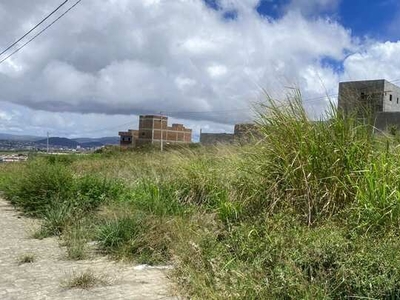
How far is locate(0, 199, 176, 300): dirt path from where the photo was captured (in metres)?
4.08

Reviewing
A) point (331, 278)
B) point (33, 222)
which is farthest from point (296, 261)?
point (33, 222)

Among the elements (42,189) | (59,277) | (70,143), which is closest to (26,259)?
(59,277)

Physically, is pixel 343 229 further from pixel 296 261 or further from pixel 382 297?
pixel 382 297

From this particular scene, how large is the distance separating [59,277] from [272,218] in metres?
2.46

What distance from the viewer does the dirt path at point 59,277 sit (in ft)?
13.4

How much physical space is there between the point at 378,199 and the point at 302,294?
1745 mm

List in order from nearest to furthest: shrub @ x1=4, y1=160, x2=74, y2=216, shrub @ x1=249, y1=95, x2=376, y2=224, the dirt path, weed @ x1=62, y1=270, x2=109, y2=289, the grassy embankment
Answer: the grassy embankment, the dirt path, weed @ x1=62, y1=270, x2=109, y2=289, shrub @ x1=249, y1=95, x2=376, y2=224, shrub @ x1=4, y1=160, x2=74, y2=216

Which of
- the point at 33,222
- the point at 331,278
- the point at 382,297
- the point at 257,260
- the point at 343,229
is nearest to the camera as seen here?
the point at 382,297

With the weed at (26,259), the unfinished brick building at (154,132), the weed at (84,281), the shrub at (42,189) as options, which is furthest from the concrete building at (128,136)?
the weed at (84,281)

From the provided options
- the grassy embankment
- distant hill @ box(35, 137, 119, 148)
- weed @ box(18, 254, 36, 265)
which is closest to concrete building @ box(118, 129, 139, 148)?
distant hill @ box(35, 137, 119, 148)

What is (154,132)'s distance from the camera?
2618 inches

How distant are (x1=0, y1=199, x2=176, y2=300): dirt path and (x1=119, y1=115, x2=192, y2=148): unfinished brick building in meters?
56.4

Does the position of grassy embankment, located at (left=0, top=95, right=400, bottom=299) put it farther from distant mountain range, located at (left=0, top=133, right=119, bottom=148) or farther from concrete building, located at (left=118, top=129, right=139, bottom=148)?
concrete building, located at (left=118, top=129, right=139, bottom=148)

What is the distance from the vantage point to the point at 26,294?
414cm
